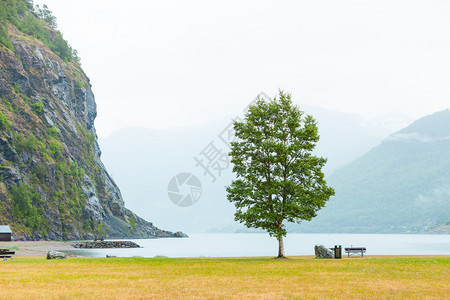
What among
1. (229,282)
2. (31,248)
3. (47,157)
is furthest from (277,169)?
(47,157)

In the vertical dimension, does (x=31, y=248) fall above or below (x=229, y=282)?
above

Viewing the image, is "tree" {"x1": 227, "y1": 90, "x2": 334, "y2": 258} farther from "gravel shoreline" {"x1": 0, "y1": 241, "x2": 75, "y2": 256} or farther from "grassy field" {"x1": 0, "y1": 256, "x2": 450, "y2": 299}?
"gravel shoreline" {"x1": 0, "y1": 241, "x2": 75, "y2": 256}

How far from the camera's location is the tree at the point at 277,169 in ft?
160

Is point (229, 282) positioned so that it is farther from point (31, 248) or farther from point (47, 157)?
point (47, 157)

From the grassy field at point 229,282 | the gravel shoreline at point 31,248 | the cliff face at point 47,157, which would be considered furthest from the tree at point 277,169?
the cliff face at point 47,157

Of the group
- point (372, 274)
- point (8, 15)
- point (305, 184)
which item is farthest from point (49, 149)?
point (372, 274)

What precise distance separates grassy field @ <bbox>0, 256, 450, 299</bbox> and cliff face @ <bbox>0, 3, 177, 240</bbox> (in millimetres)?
100755

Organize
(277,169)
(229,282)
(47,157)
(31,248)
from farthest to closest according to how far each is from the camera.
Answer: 1. (47,157)
2. (31,248)
3. (277,169)
4. (229,282)

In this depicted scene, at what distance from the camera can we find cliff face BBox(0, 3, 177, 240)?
132 meters

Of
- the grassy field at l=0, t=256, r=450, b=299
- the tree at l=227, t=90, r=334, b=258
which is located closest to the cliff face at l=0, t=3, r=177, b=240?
the tree at l=227, t=90, r=334, b=258

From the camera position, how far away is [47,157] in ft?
480

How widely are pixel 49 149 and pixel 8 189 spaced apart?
80.0ft

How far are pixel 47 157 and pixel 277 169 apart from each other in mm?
111429

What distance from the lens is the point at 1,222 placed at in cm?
12050
